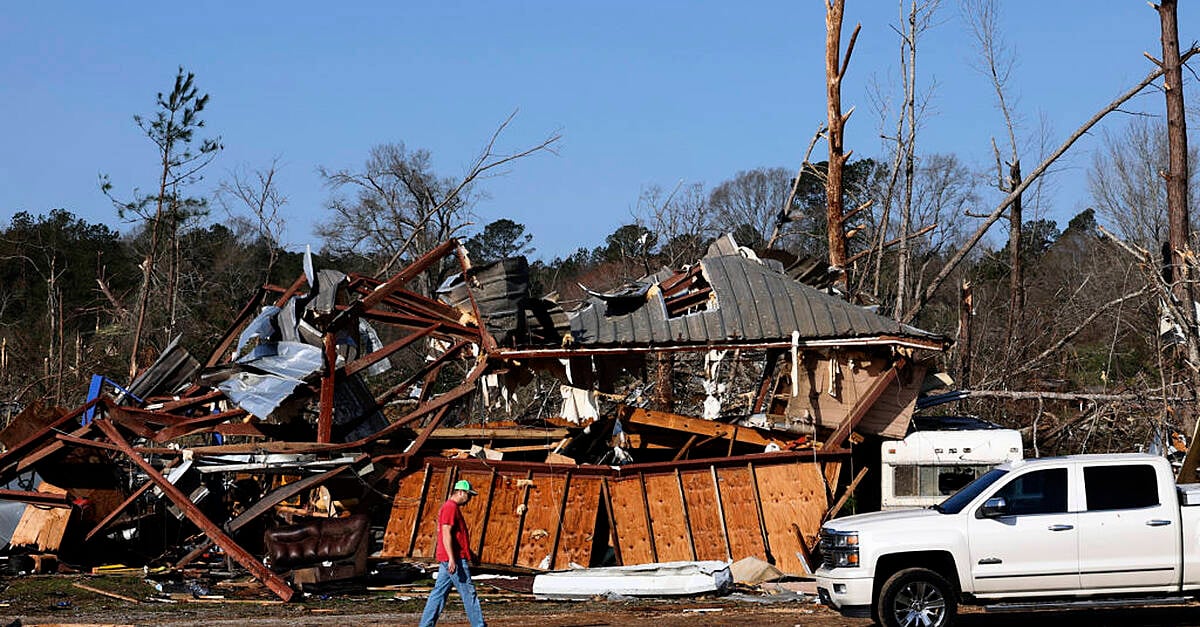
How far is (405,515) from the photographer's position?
1727cm

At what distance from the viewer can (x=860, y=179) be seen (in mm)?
53938

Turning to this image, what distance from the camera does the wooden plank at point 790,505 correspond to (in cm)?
1644

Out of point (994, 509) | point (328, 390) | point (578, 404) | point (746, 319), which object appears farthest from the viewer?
point (578, 404)

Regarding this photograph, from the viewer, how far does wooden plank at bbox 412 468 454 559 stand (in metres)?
17.1

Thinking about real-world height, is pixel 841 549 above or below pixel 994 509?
below

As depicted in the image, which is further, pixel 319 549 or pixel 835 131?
pixel 835 131

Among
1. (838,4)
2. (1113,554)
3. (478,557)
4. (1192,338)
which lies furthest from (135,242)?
(1113,554)

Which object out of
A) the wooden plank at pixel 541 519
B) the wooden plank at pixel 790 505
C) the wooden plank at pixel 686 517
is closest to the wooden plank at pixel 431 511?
the wooden plank at pixel 541 519

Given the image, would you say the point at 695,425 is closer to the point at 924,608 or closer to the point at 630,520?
the point at 630,520

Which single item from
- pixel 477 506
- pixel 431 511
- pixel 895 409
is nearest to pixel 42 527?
pixel 431 511

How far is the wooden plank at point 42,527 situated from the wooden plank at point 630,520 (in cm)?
779

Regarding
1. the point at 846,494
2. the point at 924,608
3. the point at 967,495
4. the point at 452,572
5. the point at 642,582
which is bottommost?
the point at 642,582

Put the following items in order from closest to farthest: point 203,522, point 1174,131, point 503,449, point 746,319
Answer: point 203,522, point 746,319, point 503,449, point 1174,131

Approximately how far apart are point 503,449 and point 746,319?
4.29 metres
